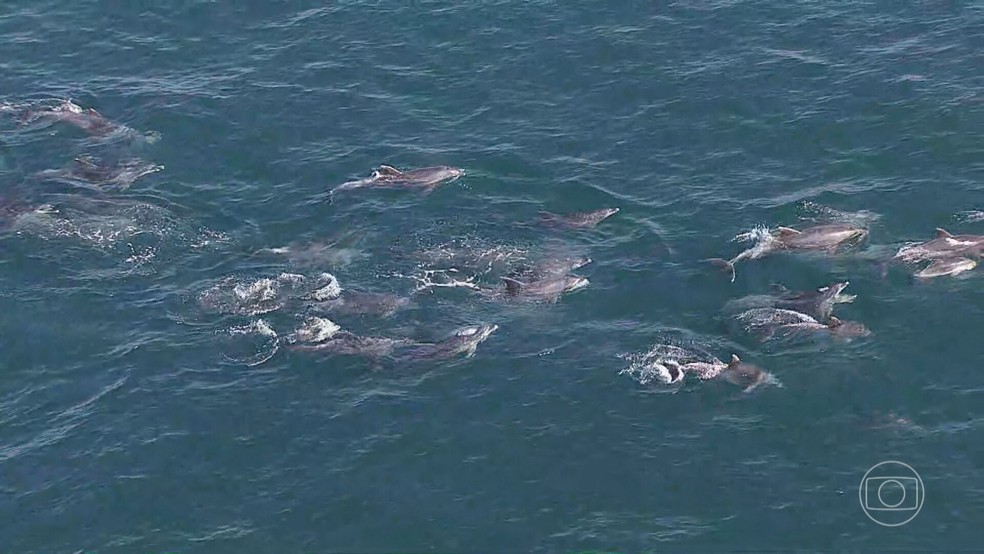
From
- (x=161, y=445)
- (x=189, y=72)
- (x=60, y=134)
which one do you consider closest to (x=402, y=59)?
(x=189, y=72)

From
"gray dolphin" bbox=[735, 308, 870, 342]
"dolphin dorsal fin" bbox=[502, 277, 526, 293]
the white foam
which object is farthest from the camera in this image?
the white foam

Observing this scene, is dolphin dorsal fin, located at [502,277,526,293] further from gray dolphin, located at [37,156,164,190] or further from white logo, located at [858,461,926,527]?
gray dolphin, located at [37,156,164,190]

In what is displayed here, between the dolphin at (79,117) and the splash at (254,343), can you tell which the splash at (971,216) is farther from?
the dolphin at (79,117)

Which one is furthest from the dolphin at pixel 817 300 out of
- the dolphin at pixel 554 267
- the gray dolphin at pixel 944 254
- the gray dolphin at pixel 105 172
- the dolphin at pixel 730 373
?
the gray dolphin at pixel 105 172

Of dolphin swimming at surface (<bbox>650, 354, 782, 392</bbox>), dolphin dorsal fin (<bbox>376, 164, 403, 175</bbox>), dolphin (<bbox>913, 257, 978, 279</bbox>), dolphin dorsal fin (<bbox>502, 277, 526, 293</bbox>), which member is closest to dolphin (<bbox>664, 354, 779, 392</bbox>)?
dolphin swimming at surface (<bbox>650, 354, 782, 392</bbox>)

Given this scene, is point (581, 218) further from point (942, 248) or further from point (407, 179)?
point (942, 248)

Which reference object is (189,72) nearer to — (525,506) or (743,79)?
(743,79)

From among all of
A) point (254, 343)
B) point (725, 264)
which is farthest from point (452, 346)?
point (725, 264)
